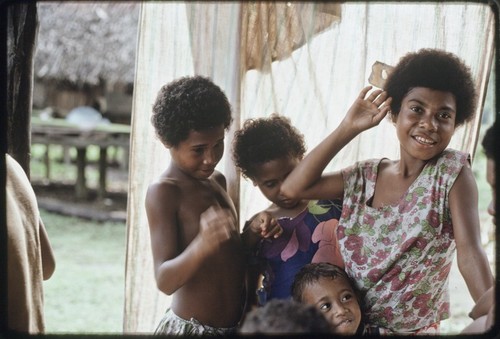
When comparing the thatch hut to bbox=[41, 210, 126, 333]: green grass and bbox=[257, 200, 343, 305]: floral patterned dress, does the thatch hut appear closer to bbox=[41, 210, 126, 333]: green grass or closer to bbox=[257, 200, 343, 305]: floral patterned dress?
bbox=[41, 210, 126, 333]: green grass

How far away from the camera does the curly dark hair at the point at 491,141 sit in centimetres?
167

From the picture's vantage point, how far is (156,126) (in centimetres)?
189

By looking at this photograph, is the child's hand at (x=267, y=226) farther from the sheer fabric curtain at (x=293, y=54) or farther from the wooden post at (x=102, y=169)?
the wooden post at (x=102, y=169)

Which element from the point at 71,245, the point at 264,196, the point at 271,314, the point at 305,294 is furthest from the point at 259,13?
the point at 71,245

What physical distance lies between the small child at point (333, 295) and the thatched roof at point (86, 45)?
5.03 m

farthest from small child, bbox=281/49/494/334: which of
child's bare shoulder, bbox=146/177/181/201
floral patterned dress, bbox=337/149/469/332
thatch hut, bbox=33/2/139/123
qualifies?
thatch hut, bbox=33/2/139/123

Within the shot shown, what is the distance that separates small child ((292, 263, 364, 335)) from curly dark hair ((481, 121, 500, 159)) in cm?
53

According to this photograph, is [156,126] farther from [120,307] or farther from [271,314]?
[120,307]

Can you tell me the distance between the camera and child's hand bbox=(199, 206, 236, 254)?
1773 mm

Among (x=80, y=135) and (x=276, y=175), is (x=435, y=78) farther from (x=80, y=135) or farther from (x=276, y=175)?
(x=80, y=135)

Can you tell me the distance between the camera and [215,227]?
5.95 ft

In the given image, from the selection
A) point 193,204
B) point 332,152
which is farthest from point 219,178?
point 332,152

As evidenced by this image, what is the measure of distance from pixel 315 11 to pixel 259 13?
17 centimetres

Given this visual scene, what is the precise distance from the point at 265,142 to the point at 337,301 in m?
0.53
